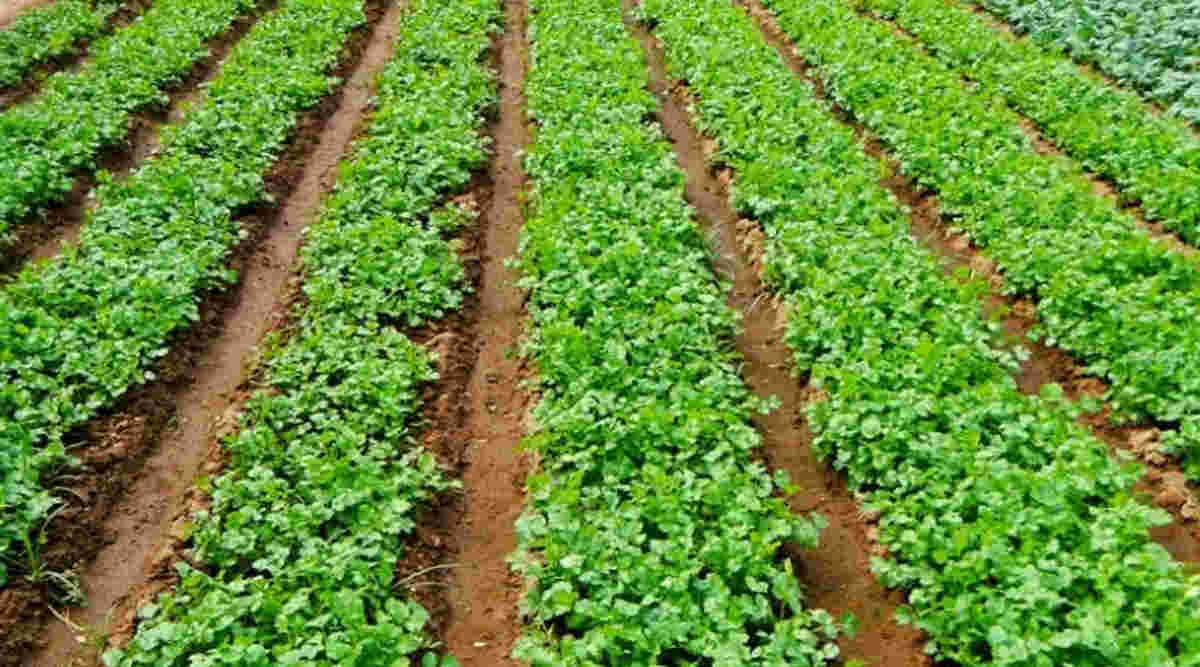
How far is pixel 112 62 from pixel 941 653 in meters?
13.3

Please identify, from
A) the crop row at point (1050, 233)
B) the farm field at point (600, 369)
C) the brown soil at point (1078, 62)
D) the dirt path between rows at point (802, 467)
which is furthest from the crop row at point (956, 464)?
the brown soil at point (1078, 62)

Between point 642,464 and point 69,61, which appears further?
point 69,61

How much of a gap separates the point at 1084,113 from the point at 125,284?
11.0 meters

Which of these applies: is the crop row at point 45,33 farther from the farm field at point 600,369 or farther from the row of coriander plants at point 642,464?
the row of coriander plants at point 642,464

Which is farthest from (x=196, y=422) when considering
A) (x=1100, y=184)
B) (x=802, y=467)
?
(x=1100, y=184)

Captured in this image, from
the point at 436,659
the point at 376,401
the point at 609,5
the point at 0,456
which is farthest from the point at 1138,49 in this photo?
the point at 0,456

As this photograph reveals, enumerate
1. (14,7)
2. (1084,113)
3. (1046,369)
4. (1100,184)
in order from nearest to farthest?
(1046,369) → (1100,184) → (1084,113) → (14,7)

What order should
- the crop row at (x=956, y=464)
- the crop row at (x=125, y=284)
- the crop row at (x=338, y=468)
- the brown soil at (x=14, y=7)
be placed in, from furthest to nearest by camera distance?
the brown soil at (x=14, y=7) → the crop row at (x=125, y=284) → the crop row at (x=338, y=468) → the crop row at (x=956, y=464)

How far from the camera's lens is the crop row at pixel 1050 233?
282 inches

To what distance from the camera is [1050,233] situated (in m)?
8.84

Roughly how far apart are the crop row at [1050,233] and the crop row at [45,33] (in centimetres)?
1168

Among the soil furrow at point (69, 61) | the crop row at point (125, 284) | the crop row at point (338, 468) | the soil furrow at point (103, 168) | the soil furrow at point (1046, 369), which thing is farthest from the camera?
the soil furrow at point (69, 61)

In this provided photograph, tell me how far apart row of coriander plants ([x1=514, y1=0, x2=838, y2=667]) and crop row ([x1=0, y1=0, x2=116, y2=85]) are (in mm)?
9014

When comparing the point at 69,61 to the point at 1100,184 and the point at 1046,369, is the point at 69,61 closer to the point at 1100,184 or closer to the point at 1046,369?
the point at 1046,369
